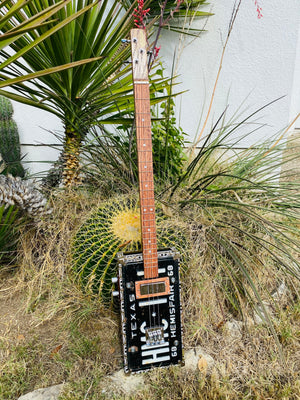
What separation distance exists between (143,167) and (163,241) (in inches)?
16.6

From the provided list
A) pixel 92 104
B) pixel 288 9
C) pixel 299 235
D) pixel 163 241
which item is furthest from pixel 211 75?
pixel 163 241

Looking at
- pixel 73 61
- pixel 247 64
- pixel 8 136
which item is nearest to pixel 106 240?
pixel 73 61

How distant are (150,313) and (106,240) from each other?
39 cm

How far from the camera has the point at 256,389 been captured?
132cm

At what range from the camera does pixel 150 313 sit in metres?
1.36

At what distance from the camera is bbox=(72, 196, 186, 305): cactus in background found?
1.50 meters

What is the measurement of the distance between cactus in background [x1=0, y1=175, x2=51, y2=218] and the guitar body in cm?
69

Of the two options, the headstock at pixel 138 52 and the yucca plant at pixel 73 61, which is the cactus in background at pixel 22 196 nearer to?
the yucca plant at pixel 73 61

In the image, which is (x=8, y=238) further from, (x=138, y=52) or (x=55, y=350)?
(x=138, y=52)

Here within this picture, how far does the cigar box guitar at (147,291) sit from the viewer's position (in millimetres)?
1312

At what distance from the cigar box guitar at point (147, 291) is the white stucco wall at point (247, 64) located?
153cm

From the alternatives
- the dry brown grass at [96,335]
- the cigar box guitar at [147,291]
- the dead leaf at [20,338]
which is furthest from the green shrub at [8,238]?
the cigar box guitar at [147,291]

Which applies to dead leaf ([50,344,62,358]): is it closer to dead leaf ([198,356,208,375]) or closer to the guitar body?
the guitar body

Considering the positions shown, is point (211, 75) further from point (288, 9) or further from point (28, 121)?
point (28, 121)
